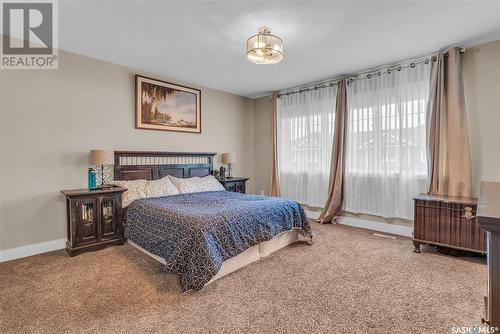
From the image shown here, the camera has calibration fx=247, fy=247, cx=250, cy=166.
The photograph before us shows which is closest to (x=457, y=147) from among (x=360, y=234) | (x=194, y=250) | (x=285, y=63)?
(x=360, y=234)

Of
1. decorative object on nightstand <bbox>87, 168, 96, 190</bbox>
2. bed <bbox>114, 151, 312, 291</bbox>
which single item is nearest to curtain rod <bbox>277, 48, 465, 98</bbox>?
bed <bbox>114, 151, 312, 291</bbox>

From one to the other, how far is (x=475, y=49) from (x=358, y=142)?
1874mm

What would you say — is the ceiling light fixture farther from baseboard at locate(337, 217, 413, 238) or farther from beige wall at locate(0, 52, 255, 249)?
baseboard at locate(337, 217, 413, 238)

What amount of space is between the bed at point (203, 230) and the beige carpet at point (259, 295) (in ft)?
0.57

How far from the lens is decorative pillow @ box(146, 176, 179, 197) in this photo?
12.1ft

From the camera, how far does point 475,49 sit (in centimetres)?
323

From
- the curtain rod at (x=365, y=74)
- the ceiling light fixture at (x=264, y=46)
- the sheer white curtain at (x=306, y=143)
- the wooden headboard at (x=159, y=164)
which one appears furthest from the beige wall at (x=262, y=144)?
the ceiling light fixture at (x=264, y=46)

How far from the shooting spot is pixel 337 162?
4.50 metres

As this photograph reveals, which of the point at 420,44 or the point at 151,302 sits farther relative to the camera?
the point at 420,44

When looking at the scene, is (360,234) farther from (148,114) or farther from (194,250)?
(148,114)

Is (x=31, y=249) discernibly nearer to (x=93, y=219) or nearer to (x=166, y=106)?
(x=93, y=219)

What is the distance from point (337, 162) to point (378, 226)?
1.27 meters

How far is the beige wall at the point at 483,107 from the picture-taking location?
310 cm

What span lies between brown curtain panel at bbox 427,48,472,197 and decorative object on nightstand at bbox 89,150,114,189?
14.8ft
